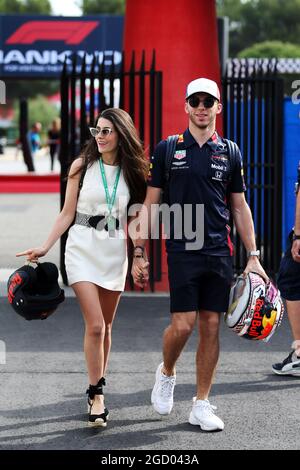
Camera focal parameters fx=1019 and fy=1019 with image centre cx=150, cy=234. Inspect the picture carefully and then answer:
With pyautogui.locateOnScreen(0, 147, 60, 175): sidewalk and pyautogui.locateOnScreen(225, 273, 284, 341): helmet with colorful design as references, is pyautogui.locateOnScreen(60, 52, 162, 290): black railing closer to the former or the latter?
pyautogui.locateOnScreen(225, 273, 284, 341): helmet with colorful design

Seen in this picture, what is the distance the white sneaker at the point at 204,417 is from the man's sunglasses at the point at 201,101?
64.8 inches

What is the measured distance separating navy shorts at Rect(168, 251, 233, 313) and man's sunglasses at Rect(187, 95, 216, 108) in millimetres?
Result: 811

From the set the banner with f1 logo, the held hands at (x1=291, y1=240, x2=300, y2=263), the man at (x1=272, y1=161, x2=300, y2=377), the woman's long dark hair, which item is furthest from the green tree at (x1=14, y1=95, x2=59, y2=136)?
the woman's long dark hair

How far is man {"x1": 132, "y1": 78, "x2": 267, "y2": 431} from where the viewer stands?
18.4 feet

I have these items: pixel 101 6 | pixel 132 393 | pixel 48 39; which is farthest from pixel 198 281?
pixel 101 6

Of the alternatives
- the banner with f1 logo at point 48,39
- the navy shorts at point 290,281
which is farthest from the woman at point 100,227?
the banner with f1 logo at point 48,39

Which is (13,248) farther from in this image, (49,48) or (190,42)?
(49,48)

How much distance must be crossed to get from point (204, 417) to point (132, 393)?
96 cm

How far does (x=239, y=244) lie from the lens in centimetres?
1088

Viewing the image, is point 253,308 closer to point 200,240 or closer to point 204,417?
point 200,240

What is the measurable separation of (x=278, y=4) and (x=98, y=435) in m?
112

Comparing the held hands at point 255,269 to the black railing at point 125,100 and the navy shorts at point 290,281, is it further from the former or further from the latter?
the black railing at point 125,100

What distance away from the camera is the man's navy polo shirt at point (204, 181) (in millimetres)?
5594
